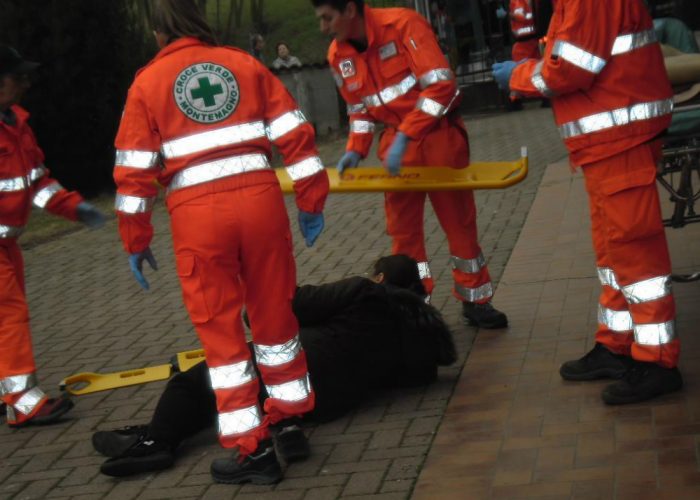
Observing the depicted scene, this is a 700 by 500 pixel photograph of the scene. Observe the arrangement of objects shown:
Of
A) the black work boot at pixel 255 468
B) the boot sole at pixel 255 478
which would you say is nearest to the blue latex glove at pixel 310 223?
the black work boot at pixel 255 468

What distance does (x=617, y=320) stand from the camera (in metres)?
5.70

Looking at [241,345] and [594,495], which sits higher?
[241,345]

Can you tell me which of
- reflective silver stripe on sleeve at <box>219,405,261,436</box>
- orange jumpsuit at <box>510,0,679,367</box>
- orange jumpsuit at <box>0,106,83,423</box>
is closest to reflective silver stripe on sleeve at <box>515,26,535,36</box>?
orange jumpsuit at <box>510,0,679,367</box>

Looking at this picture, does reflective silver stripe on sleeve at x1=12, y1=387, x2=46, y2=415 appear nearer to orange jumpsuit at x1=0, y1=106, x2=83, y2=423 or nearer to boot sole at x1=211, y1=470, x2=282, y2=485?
orange jumpsuit at x1=0, y1=106, x2=83, y2=423

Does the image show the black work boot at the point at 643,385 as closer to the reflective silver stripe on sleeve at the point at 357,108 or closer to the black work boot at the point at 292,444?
the black work boot at the point at 292,444

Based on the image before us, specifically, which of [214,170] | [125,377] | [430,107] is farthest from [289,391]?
[125,377]

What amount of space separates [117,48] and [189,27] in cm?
1116

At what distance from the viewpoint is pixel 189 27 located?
16.4ft

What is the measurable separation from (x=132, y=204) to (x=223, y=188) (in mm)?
356

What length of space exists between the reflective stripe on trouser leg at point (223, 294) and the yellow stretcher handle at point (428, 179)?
149 centimetres

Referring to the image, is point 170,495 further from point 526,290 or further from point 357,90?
point 526,290

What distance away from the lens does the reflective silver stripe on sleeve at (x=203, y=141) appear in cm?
491

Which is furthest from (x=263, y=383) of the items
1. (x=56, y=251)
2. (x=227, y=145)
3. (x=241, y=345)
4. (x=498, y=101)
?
(x=498, y=101)

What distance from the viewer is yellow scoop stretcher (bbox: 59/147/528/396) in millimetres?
6520
